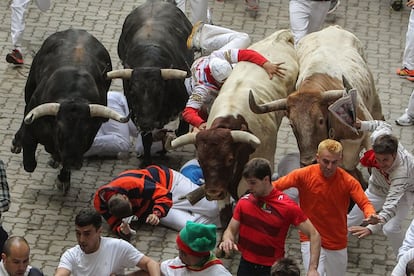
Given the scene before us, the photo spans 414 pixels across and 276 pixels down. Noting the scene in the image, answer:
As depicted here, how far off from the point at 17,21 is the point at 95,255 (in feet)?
25.2

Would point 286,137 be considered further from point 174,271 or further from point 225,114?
point 174,271

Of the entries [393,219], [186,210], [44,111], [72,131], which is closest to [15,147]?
[44,111]

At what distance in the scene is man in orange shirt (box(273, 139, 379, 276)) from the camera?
12.9 metres

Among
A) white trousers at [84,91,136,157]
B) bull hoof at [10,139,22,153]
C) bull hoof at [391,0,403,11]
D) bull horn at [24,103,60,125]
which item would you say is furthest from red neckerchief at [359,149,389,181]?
bull hoof at [391,0,403,11]

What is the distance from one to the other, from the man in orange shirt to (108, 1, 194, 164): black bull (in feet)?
11.5

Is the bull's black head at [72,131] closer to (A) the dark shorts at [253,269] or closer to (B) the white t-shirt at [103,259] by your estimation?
(B) the white t-shirt at [103,259]

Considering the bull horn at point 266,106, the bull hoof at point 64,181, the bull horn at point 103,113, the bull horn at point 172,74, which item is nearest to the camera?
the bull horn at point 266,106

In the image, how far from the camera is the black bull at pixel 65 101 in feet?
51.4

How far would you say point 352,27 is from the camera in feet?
68.3

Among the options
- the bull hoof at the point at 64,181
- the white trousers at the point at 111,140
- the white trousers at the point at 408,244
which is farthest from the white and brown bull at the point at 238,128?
the white trousers at the point at 408,244

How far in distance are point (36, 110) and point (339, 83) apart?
366 centimetres

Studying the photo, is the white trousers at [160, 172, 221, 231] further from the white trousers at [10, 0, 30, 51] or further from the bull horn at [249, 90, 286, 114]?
the white trousers at [10, 0, 30, 51]

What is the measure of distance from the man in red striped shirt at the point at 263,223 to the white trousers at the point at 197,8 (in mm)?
7806

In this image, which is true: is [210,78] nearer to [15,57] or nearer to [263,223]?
[263,223]
